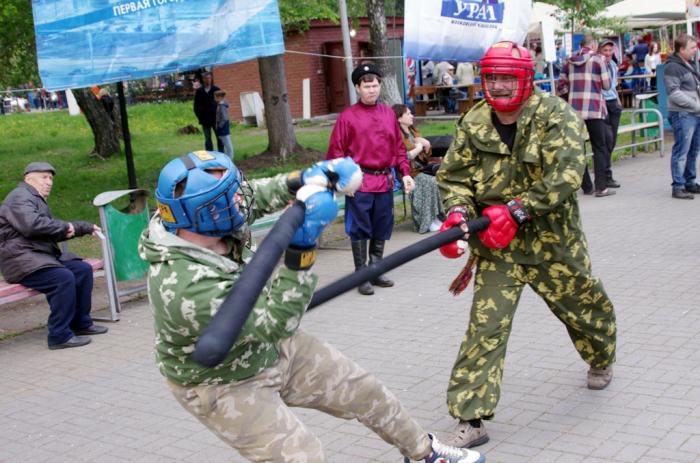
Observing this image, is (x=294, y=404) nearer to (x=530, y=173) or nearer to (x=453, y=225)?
(x=453, y=225)

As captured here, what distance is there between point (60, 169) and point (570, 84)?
34.8ft

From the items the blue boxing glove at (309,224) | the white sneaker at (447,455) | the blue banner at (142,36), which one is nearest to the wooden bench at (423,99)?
the blue banner at (142,36)

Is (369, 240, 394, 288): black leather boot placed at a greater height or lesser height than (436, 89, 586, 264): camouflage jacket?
lesser

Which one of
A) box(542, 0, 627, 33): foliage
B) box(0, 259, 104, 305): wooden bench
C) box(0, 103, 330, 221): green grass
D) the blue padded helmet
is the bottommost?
box(0, 259, 104, 305): wooden bench

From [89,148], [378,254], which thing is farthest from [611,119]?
[89,148]

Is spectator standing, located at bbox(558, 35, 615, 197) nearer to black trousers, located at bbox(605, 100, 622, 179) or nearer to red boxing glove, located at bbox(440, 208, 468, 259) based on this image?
black trousers, located at bbox(605, 100, 622, 179)

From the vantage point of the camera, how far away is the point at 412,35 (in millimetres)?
9703

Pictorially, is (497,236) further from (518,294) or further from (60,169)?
(60,169)

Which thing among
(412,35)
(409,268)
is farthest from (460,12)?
(409,268)

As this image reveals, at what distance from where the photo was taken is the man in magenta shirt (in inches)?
309

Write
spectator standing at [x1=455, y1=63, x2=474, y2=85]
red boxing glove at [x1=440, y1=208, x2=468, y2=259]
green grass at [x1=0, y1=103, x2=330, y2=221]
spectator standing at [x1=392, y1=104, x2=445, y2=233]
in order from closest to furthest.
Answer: red boxing glove at [x1=440, y1=208, x2=468, y2=259]
spectator standing at [x1=392, y1=104, x2=445, y2=233]
green grass at [x1=0, y1=103, x2=330, y2=221]
spectator standing at [x1=455, y1=63, x2=474, y2=85]

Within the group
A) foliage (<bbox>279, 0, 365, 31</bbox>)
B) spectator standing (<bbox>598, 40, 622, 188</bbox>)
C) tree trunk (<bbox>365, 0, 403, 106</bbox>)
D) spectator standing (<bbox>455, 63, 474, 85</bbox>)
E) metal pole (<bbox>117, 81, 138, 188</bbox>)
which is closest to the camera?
metal pole (<bbox>117, 81, 138, 188</bbox>)

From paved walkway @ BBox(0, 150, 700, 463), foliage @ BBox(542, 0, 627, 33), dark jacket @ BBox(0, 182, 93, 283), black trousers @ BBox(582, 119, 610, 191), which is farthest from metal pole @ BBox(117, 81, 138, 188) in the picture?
foliage @ BBox(542, 0, 627, 33)

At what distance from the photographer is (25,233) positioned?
7.08 metres
